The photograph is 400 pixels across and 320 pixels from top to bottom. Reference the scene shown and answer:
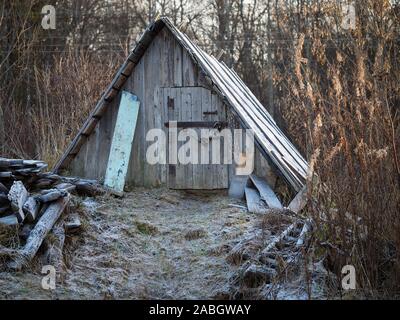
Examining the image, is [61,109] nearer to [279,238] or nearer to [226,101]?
[226,101]

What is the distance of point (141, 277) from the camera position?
20.3ft

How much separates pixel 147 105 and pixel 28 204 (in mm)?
4221

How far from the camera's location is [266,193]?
8641mm

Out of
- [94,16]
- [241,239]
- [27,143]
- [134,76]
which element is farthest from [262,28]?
[241,239]

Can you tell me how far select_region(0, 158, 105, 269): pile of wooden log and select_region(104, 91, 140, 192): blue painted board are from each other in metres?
1.76

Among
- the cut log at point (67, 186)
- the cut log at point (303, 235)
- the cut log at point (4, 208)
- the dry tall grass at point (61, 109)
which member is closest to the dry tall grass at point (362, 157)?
the cut log at point (303, 235)

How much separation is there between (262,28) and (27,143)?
43.1 ft

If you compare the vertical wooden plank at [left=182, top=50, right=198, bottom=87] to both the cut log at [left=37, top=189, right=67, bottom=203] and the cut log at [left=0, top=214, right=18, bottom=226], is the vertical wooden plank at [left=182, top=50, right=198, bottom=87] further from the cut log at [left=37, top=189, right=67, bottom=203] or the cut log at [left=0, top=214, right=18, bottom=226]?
the cut log at [left=0, top=214, right=18, bottom=226]

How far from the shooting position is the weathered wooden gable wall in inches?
403

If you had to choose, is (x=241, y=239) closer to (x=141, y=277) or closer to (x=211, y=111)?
(x=141, y=277)

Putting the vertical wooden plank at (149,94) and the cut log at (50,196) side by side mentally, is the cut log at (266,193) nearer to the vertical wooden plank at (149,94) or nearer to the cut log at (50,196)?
the vertical wooden plank at (149,94)

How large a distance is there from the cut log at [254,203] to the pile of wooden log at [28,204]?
8.97 feet

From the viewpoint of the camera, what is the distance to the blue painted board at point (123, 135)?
10062 mm

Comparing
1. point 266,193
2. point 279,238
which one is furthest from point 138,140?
point 279,238
